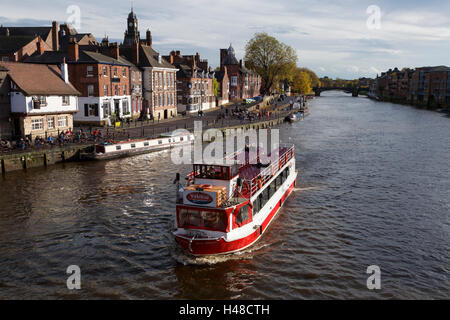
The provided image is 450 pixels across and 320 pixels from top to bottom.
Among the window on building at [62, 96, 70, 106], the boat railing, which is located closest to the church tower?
the window on building at [62, 96, 70, 106]

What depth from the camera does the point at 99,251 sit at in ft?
72.0

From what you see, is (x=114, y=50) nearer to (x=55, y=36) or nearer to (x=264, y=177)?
(x=55, y=36)

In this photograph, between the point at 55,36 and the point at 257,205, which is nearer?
the point at 257,205

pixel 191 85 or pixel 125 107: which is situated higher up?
pixel 191 85

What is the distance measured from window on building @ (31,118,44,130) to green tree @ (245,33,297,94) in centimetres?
8805

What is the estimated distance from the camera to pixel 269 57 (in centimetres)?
12488

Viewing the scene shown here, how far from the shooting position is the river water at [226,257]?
61.2 ft

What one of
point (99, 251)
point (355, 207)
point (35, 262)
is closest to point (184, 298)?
point (99, 251)

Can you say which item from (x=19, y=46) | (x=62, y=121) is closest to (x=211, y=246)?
(x=62, y=121)

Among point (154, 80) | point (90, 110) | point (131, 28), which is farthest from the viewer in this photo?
point (131, 28)

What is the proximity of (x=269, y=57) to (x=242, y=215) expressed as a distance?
109936 millimetres

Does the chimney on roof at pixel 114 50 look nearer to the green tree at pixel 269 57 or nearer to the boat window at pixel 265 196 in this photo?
the boat window at pixel 265 196
